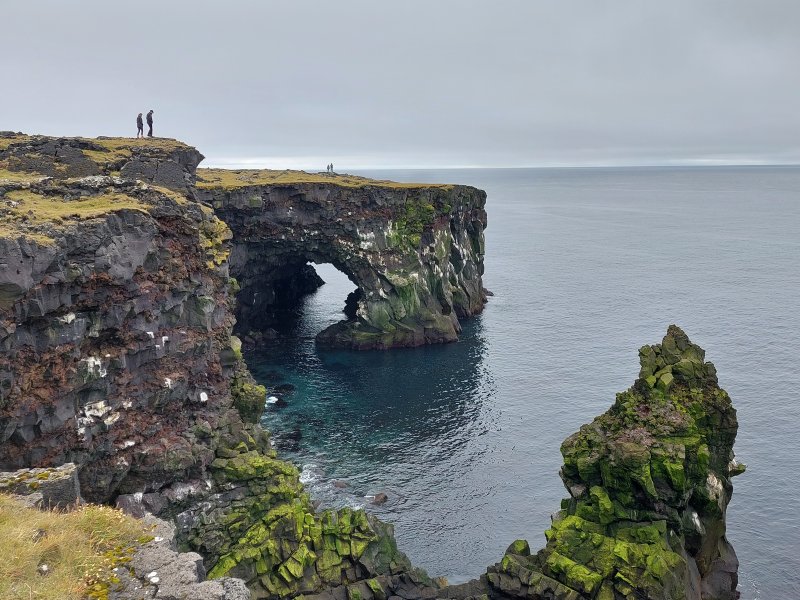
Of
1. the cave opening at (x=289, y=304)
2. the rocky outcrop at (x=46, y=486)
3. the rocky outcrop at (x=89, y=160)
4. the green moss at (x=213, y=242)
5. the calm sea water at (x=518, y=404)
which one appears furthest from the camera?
the cave opening at (x=289, y=304)

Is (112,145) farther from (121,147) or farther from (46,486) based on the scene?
(46,486)

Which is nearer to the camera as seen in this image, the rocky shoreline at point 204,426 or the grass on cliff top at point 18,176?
the rocky shoreline at point 204,426

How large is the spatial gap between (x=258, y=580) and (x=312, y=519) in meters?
5.24

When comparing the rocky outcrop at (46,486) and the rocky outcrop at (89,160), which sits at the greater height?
the rocky outcrop at (89,160)

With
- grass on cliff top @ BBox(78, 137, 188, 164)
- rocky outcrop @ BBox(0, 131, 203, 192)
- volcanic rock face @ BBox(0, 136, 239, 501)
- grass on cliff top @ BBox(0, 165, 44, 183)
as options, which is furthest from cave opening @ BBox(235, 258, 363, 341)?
grass on cliff top @ BBox(0, 165, 44, 183)

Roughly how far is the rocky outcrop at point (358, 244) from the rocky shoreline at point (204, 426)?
38113mm

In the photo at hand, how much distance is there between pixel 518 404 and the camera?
239 ft

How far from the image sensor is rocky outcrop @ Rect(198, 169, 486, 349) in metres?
88.6

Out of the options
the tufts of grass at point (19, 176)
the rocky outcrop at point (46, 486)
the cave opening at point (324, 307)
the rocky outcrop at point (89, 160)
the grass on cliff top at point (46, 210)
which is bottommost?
the cave opening at point (324, 307)

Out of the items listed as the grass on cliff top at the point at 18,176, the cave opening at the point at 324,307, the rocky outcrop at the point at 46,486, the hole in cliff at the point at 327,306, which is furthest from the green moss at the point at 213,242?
the hole in cliff at the point at 327,306

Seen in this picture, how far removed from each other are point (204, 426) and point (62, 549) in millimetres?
25781

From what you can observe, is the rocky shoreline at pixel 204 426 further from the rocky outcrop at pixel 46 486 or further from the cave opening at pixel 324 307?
the cave opening at pixel 324 307

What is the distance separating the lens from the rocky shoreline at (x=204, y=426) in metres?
34.4

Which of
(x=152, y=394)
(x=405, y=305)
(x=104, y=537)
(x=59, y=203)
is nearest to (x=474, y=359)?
(x=405, y=305)
